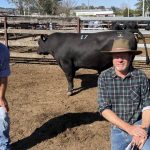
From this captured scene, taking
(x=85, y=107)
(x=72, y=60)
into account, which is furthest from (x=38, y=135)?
(x=72, y=60)

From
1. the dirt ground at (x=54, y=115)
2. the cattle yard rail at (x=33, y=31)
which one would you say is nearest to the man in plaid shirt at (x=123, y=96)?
the dirt ground at (x=54, y=115)

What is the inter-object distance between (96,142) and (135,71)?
2001 millimetres

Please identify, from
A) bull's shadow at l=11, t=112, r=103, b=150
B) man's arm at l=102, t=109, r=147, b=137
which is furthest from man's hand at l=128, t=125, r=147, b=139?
bull's shadow at l=11, t=112, r=103, b=150

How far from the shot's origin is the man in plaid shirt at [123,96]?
327cm

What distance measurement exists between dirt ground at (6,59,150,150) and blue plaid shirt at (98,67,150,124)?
1671 millimetres

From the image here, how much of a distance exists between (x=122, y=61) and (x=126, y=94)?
1.02 ft

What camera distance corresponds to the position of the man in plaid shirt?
3.27 meters

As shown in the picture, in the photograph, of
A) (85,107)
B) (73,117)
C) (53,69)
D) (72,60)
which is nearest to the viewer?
(73,117)

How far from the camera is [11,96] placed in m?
7.47

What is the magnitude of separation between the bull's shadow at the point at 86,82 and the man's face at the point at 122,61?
4.54 m

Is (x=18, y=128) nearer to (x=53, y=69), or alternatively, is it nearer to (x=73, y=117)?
(x=73, y=117)

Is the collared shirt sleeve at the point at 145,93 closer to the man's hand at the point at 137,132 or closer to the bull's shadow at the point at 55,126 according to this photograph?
the man's hand at the point at 137,132

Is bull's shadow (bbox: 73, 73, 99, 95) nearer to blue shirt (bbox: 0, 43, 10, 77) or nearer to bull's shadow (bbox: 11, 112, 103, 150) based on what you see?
bull's shadow (bbox: 11, 112, 103, 150)

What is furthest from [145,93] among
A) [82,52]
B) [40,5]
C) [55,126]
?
[40,5]
